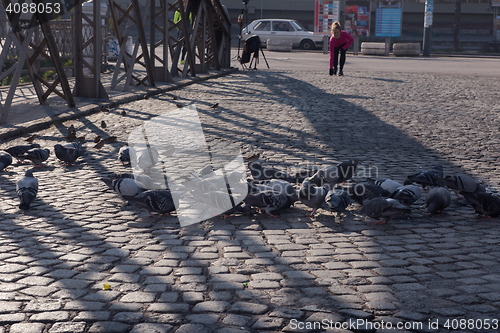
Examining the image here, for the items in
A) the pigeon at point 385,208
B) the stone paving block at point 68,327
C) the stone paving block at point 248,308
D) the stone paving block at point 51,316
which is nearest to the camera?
the stone paving block at point 68,327

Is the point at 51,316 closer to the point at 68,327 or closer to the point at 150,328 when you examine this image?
the point at 68,327

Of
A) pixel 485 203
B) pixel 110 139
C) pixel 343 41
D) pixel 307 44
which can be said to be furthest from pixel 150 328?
pixel 307 44

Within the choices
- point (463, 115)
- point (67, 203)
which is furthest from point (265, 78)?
point (67, 203)

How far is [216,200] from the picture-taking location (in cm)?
456

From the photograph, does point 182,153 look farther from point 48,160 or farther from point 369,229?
point 369,229

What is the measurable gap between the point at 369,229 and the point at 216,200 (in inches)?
52.4

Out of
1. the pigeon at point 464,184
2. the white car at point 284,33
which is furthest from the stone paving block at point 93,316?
the white car at point 284,33

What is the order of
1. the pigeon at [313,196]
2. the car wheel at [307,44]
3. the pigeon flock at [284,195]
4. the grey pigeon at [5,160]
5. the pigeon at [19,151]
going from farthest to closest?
the car wheel at [307,44], the pigeon at [19,151], the grey pigeon at [5,160], the pigeon at [313,196], the pigeon flock at [284,195]

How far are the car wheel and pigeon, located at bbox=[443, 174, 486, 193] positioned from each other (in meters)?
31.0

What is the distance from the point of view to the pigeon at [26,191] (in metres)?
4.62

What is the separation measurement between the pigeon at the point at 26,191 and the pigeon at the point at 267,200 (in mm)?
1923

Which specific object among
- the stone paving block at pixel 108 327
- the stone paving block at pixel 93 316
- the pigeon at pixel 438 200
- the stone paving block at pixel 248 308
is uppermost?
the pigeon at pixel 438 200

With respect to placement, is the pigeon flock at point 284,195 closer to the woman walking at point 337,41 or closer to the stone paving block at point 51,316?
the stone paving block at point 51,316

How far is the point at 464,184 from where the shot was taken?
4.93m
